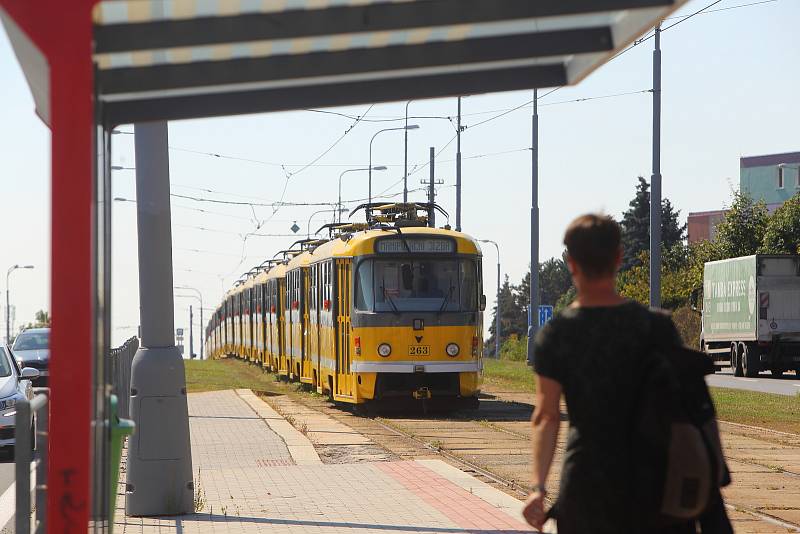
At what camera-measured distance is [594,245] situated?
4.70 m

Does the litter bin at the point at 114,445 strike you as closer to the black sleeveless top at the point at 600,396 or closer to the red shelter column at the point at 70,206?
the red shelter column at the point at 70,206

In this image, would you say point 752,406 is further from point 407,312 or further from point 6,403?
point 6,403

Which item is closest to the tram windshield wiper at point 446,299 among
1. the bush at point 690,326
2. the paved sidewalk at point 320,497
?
the paved sidewalk at point 320,497

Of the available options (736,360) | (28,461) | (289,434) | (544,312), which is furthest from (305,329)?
(28,461)

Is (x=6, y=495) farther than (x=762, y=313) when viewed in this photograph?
No

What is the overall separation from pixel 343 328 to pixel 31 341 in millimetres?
12573

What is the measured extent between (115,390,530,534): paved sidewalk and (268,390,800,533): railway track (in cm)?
71

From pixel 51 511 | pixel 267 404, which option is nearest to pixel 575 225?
pixel 51 511

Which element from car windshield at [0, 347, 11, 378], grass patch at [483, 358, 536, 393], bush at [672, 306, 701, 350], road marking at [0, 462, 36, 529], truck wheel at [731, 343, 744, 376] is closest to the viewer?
road marking at [0, 462, 36, 529]

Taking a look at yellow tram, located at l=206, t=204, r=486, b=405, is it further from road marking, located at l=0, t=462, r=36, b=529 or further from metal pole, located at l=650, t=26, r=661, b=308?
road marking, located at l=0, t=462, r=36, b=529

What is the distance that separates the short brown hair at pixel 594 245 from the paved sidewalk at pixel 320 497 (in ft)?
17.1

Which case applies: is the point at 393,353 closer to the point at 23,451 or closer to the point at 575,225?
the point at 23,451

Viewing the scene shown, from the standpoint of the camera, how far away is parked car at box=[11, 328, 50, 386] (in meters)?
30.6

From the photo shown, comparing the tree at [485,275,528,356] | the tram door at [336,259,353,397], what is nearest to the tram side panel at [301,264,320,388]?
the tram door at [336,259,353,397]
